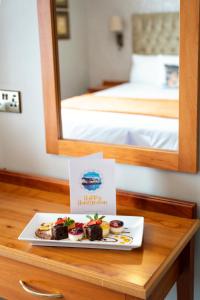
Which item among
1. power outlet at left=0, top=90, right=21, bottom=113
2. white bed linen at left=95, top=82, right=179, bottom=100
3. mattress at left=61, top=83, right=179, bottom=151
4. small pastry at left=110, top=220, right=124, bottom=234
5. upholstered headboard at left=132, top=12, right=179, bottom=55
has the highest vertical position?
upholstered headboard at left=132, top=12, right=179, bottom=55

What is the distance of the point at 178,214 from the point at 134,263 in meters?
0.36

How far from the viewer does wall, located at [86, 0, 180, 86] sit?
1741mm

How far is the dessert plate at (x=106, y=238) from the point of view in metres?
1.30

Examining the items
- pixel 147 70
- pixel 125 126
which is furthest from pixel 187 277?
pixel 147 70

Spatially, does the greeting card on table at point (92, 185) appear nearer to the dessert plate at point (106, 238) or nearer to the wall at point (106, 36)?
the dessert plate at point (106, 238)

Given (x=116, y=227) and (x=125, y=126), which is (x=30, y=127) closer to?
(x=125, y=126)

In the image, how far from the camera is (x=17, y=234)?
1425 millimetres

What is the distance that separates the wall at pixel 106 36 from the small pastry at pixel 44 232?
64 centimetres

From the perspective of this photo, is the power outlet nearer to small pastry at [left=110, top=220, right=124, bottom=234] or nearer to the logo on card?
the logo on card

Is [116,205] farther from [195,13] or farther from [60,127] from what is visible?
[195,13]

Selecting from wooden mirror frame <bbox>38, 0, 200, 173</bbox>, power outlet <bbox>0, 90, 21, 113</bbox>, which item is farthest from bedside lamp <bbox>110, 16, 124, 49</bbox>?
power outlet <bbox>0, 90, 21, 113</bbox>

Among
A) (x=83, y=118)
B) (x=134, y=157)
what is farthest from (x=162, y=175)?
(x=83, y=118)

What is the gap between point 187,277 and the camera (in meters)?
1.49

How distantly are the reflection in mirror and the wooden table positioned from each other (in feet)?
1.02
